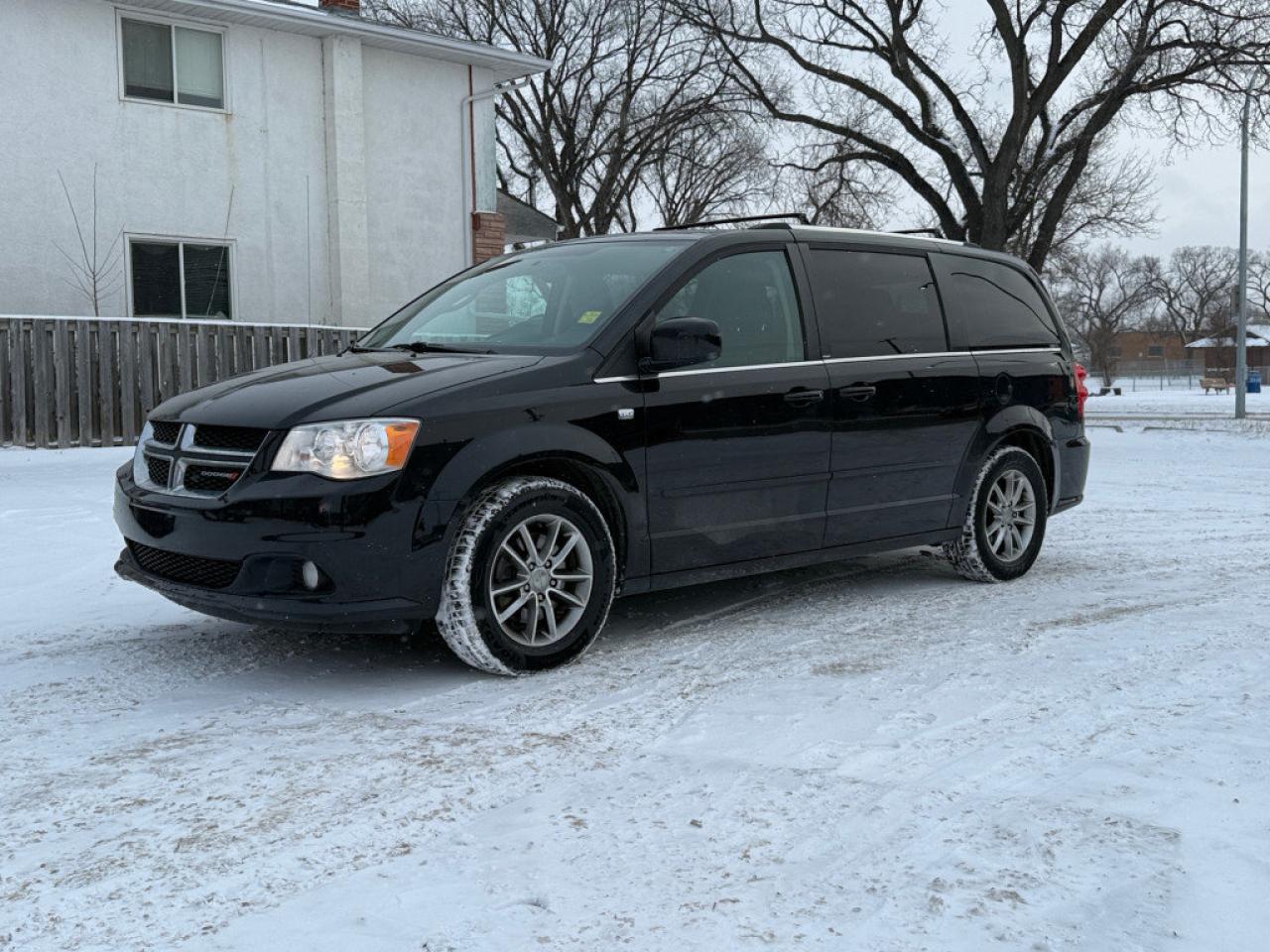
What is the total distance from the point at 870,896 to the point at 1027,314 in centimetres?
509

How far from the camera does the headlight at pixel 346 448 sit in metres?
4.34

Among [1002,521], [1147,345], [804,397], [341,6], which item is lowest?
[1002,521]

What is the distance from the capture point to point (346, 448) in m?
4.36

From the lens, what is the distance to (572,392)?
4.85 m

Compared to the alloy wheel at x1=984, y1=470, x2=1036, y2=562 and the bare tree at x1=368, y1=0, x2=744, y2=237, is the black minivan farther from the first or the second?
the bare tree at x1=368, y1=0, x2=744, y2=237

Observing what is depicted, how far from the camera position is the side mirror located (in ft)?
16.3

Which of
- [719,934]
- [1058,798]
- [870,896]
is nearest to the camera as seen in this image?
[719,934]

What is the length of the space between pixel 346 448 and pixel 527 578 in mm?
808

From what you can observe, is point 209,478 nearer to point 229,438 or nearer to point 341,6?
point 229,438

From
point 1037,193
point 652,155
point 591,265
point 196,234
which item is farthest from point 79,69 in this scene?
point 652,155

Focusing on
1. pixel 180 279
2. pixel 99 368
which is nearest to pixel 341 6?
pixel 180 279

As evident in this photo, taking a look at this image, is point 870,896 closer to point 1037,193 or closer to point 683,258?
point 683,258

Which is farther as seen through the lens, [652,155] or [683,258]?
[652,155]

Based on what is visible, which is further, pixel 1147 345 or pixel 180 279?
pixel 1147 345
